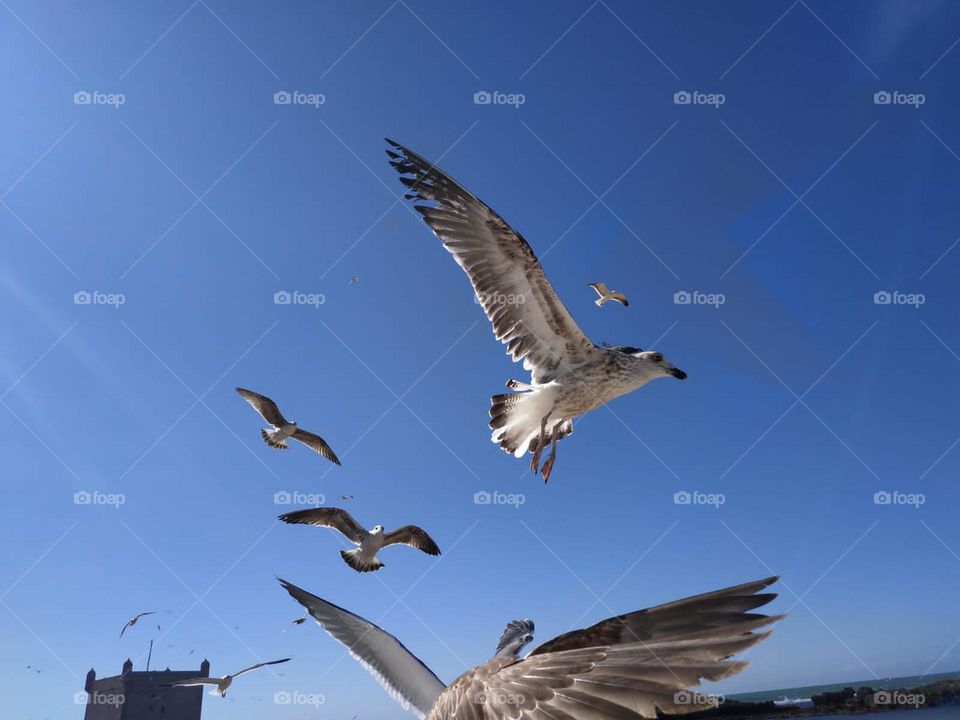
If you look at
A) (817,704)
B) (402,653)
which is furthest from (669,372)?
(817,704)

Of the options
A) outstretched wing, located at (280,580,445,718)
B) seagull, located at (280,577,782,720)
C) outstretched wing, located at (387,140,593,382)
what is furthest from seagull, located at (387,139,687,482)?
seagull, located at (280,577,782,720)

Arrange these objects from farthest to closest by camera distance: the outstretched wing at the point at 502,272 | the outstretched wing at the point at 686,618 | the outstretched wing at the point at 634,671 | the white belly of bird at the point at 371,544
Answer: the white belly of bird at the point at 371,544 < the outstretched wing at the point at 502,272 < the outstretched wing at the point at 686,618 < the outstretched wing at the point at 634,671

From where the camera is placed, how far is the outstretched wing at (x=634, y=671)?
95 cm

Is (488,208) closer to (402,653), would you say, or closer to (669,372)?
(669,372)

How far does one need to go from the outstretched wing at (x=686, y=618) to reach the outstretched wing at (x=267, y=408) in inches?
250

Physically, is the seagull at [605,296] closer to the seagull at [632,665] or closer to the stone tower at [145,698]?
the seagull at [632,665]

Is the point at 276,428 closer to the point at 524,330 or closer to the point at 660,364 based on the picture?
the point at 524,330

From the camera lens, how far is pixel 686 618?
44.8 inches

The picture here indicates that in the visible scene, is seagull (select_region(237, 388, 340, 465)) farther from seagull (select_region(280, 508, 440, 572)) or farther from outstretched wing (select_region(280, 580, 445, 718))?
outstretched wing (select_region(280, 580, 445, 718))

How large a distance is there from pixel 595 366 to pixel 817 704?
239ft

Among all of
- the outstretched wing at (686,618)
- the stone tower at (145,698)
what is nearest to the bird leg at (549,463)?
the outstretched wing at (686,618)

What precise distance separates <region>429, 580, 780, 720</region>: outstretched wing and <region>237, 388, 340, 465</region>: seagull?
616cm

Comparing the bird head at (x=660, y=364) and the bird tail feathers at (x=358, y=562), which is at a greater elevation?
the bird head at (x=660, y=364)

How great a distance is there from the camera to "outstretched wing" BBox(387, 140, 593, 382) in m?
5.46
